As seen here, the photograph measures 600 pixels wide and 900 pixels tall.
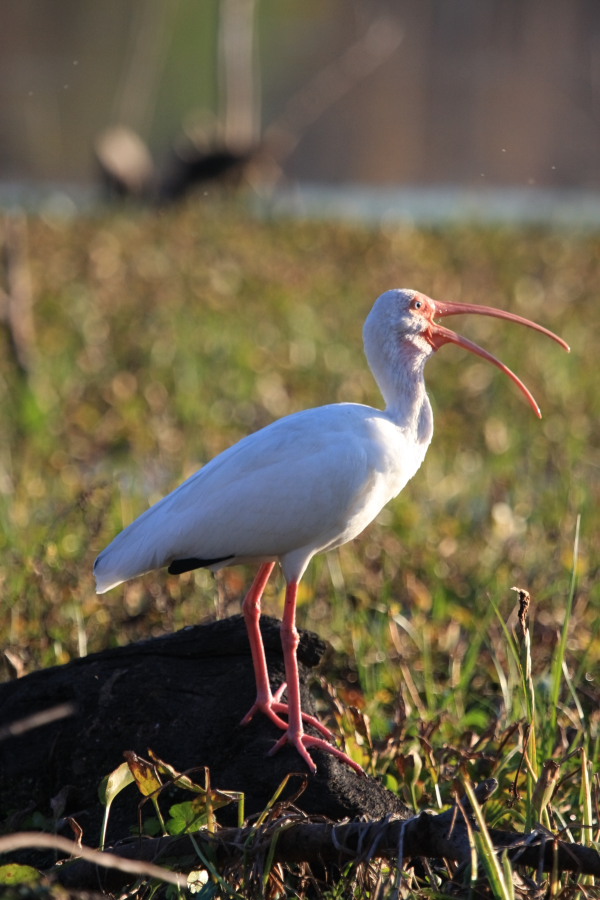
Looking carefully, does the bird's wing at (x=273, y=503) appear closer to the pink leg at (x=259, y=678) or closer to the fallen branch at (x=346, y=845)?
the pink leg at (x=259, y=678)

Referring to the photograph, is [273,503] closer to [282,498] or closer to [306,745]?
[282,498]

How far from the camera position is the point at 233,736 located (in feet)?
10.0

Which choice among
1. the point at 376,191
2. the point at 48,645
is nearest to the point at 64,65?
the point at 376,191

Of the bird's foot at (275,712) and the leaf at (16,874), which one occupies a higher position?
the leaf at (16,874)

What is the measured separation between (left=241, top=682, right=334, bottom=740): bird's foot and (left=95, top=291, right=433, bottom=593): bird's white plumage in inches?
11.0

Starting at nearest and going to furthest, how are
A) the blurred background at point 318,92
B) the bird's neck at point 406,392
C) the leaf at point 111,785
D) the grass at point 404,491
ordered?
the leaf at point 111,785 < the bird's neck at point 406,392 < the grass at point 404,491 < the blurred background at point 318,92

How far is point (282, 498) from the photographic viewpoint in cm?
308

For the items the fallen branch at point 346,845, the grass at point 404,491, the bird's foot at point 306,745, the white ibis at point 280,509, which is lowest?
the grass at point 404,491

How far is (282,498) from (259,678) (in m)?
0.40

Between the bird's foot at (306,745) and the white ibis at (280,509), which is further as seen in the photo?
the white ibis at (280,509)

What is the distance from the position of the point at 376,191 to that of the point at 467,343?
1884 cm

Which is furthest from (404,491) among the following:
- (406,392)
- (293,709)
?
(293,709)

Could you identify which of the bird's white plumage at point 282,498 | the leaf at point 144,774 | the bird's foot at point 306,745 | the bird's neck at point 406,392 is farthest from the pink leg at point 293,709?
the bird's neck at point 406,392

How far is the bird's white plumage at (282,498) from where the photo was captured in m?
3.06
